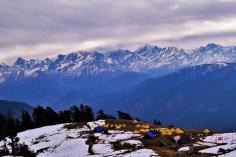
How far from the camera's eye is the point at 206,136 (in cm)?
11962

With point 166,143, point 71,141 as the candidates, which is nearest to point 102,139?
point 71,141

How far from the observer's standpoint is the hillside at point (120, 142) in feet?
314

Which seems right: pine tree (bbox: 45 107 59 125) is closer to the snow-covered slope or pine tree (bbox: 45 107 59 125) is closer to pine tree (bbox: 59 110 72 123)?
pine tree (bbox: 59 110 72 123)

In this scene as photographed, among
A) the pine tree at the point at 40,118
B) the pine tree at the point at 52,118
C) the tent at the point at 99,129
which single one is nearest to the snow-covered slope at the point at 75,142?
the tent at the point at 99,129

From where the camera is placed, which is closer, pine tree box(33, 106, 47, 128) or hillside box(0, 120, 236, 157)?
hillside box(0, 120, 236, 157)

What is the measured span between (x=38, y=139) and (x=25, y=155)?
20.3 m

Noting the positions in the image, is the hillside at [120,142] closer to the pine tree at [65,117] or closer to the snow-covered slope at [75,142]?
the snow-covered slope at [75,142]

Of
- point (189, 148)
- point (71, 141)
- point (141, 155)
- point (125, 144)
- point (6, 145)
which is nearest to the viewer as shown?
point (141, 155)

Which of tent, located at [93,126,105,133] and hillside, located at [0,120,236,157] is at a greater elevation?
tent, located at [93,126,105,133]

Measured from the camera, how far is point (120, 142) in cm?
11281

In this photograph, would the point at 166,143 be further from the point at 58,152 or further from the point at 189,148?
the point at 58,152

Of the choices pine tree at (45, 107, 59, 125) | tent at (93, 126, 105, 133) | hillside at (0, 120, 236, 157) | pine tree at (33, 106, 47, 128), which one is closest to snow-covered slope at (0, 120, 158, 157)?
hillside at (0, 120, 236, 157)

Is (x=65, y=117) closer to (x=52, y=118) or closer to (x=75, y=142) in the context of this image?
(x=52, y=118)

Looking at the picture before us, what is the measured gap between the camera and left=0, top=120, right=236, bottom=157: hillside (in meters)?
95.8
